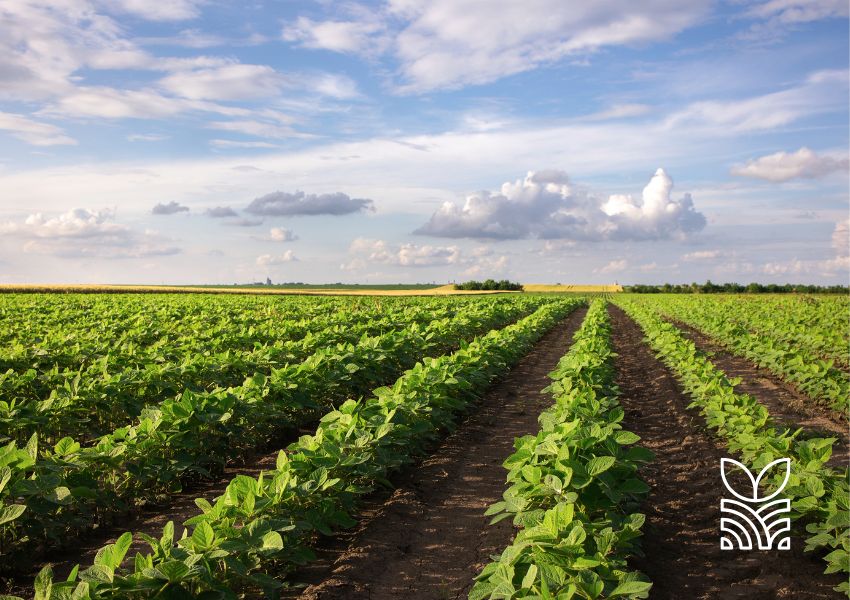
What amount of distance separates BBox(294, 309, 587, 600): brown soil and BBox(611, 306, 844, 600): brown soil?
132 centimetres

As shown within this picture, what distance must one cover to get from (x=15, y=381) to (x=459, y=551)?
7.27m

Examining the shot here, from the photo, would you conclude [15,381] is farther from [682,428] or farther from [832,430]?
[832,430]

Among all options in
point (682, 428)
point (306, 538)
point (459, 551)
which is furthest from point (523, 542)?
point (682, 428)

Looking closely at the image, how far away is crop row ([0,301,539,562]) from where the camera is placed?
186 inches

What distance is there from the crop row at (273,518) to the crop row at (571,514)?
52.5 inches

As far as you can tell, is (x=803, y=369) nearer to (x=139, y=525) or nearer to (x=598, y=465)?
(x=598, y=465)

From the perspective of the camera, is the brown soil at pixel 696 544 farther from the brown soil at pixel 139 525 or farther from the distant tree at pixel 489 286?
the distant tree at pixel 489 286

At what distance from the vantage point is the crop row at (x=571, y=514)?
3320mm

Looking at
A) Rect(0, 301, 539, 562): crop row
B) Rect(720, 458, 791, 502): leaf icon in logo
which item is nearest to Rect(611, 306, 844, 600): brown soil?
Rect(720, 458, 791, 502): leaf icon in logo

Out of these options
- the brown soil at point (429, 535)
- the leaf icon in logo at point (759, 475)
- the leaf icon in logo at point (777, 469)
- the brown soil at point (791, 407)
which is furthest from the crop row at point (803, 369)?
the brown soil at point (429, 535)

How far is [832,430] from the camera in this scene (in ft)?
29.2

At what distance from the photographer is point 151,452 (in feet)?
19.2

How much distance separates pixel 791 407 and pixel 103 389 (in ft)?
35.8

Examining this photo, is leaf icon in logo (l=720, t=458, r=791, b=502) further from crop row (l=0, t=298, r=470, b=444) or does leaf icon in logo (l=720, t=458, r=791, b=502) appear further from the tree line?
the tree line
